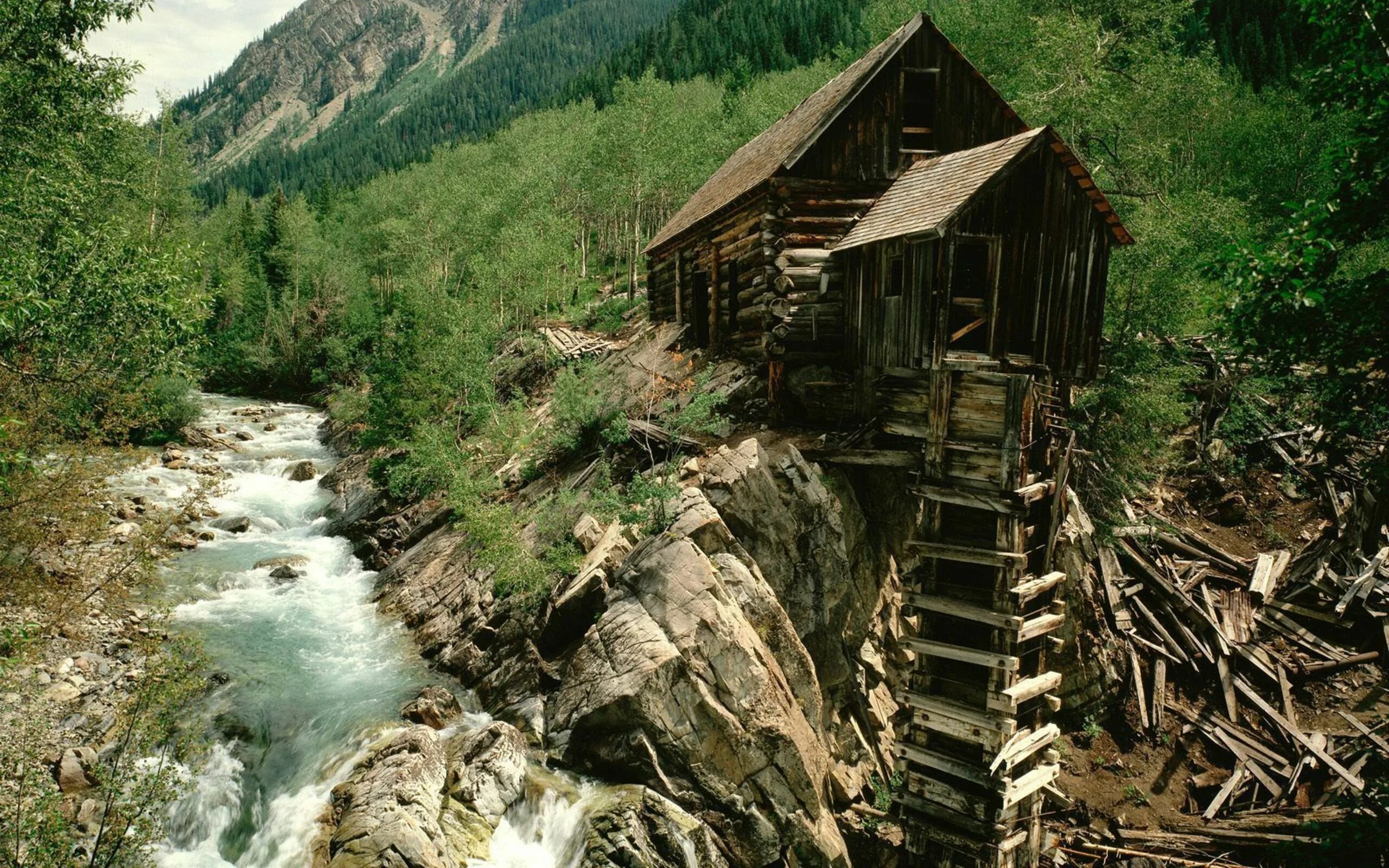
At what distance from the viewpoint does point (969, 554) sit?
1115 centimetres

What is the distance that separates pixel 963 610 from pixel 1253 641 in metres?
10.1

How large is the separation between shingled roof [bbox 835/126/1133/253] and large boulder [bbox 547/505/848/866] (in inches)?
271

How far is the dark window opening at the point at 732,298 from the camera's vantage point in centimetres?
1850

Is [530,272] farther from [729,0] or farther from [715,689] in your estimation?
[729,0]

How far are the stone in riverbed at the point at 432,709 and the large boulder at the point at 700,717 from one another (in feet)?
6.54

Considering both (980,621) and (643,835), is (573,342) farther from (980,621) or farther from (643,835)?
(643,835)

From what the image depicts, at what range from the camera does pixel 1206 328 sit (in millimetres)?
21109

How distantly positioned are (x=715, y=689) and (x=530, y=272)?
988 inches

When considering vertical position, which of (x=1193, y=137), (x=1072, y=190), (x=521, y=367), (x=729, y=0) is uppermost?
(x=729, y=0)

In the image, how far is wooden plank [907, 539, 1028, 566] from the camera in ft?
35.7

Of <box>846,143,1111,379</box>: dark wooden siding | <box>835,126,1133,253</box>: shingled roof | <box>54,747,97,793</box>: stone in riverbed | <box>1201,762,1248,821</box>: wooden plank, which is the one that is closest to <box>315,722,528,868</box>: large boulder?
<box>54,747,97,793</box>: stone in riverbed

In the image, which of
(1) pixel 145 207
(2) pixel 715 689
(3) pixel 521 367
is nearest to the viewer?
(2) pixel 715 689

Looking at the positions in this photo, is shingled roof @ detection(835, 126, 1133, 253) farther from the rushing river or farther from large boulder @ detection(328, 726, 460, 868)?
large boulder @ detection(328, 726, 460, 868)

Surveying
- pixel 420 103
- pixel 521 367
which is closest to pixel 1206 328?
pixel 521 367
